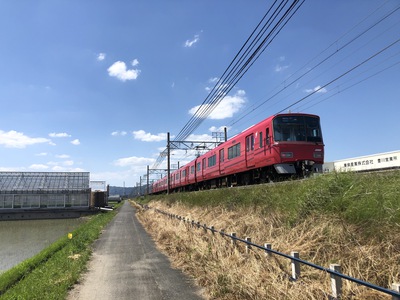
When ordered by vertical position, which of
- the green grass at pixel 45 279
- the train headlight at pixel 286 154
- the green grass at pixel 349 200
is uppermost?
the train headlight at pixel 286 154

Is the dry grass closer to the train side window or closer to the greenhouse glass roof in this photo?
the train side window

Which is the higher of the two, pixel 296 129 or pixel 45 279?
pixel 296 129

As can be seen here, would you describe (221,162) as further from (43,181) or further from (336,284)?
(43,181)

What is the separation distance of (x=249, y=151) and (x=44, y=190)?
54.6m

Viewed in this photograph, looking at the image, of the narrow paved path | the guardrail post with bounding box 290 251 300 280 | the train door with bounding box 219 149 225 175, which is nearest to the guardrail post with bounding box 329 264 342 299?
the guardrail post with bounding box 290 251 300 280

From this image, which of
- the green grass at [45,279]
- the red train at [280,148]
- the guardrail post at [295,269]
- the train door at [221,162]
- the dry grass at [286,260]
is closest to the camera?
the dry grass at [286,260]

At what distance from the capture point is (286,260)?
635 cm

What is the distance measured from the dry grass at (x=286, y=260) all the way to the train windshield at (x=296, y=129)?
650cm

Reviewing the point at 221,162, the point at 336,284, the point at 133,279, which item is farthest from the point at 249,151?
the point at 336,284

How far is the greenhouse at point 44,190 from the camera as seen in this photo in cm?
6003

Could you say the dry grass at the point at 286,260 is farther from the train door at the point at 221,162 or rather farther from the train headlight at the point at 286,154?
the train door at the point at 221,162

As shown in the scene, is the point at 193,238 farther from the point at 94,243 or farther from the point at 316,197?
the point at 94,243

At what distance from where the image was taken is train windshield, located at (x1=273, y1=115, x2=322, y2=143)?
15852mm

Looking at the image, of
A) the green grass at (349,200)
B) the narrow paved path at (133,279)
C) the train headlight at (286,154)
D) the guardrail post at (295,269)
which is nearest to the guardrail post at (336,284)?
the guardrail post at (295,269)
